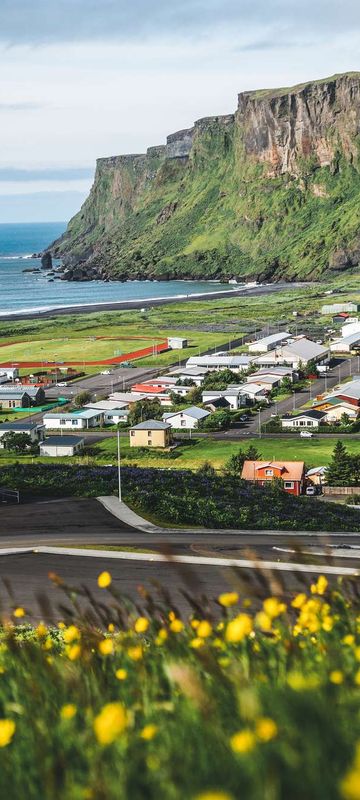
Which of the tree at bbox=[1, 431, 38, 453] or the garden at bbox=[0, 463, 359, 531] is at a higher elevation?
the garden at bbox=[0, 463, 359, 531]

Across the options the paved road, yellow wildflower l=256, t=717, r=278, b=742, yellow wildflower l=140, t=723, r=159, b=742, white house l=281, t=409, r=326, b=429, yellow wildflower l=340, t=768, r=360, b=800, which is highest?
yellow wildflower l=340, t=768, r=360, b=800

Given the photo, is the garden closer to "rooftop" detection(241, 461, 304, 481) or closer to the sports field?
"rooftop" detection(241, 461, 304, 481)

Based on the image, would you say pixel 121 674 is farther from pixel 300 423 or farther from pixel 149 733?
pixel 300 423

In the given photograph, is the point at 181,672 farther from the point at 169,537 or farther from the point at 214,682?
Result: the point at 169,537

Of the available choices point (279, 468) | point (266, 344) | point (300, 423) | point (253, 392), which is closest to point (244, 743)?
point (279, 468)

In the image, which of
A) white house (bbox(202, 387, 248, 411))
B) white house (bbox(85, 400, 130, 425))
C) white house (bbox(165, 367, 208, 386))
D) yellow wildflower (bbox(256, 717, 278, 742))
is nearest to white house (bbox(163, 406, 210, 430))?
white house (bbox(85, 400, 130, 425))

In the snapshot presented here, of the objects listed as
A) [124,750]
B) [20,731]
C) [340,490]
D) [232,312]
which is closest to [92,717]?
[20,731]
